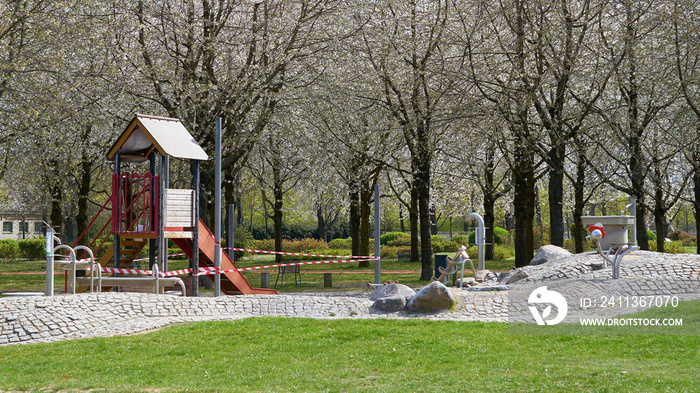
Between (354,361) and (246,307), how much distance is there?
4563mm

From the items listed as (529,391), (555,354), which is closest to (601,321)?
(555,354)

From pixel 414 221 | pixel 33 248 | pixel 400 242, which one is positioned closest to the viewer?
pixel 414 221

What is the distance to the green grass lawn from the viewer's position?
6.36m

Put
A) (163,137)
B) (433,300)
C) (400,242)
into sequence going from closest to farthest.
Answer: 1. (433,300)
2. (163,137)
3. (400,242)

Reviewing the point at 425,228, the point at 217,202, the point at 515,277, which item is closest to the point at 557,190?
the point at 425,228

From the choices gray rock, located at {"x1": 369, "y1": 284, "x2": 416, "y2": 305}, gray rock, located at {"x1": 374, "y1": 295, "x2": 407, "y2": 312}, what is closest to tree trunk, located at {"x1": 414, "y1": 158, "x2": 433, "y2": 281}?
gray rock, located at {"x1": 369, "y1": 284, "x2": 416, "y2": 305}

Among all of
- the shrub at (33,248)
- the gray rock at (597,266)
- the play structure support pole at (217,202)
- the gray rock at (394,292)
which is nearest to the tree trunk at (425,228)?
the gray rock at (597,266)

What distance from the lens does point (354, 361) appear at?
7.57m

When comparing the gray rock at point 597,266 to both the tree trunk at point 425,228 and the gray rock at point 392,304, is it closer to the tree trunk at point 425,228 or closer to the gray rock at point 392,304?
the gray rock at point 392,304

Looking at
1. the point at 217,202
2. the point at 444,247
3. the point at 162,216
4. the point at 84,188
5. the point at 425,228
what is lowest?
the point at 444,247

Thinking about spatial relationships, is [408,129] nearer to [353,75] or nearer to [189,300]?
[353,75]

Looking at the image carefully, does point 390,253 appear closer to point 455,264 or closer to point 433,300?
point 455,264

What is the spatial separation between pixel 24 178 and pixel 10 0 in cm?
1084

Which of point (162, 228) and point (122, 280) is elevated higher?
point (162, 228)
